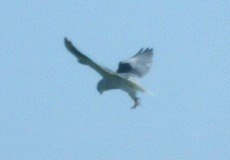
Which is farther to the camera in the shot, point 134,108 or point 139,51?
point 139,51

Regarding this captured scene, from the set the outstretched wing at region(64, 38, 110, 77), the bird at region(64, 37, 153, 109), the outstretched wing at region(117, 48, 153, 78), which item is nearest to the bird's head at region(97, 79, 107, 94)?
the bird at region(64, 37, 153, 109)

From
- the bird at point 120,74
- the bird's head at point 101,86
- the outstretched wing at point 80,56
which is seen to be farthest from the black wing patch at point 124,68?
the outstretched wing at point 80,56

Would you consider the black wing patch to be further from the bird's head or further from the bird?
the bird's head

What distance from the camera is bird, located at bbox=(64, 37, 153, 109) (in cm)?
3344

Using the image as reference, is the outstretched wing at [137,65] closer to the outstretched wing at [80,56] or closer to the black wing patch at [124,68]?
the black wing patch at [124,68]

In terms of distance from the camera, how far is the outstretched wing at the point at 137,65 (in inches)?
1416

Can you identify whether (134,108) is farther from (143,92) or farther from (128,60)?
(128,60)

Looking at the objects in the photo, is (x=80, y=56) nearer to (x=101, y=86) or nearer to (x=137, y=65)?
(x=101, y=86)

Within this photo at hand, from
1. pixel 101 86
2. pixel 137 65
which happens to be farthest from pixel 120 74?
pixel 137 65

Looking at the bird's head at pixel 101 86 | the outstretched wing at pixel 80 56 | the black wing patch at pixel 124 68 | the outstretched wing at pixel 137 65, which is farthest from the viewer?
the black wing patch at pixel 124 68

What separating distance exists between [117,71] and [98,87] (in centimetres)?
171

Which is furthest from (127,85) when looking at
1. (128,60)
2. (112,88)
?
(128,60)

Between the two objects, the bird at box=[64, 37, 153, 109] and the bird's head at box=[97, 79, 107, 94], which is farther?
the bird's head at box=[97, 79, 107, 94]

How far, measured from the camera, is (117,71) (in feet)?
119
